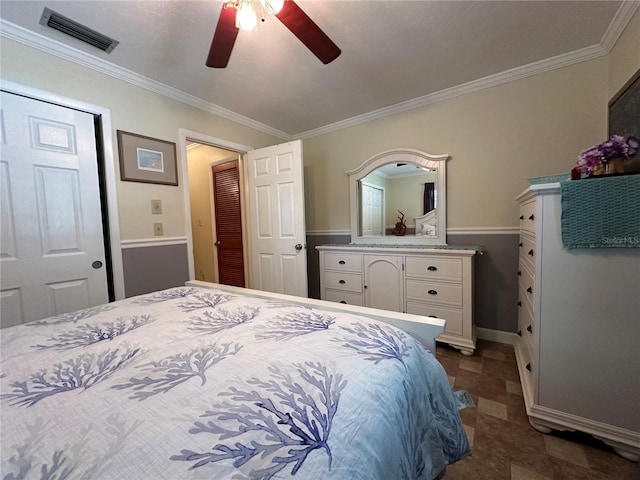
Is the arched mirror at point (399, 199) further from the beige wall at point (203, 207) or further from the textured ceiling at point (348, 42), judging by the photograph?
the beige wall at point (203, 207)

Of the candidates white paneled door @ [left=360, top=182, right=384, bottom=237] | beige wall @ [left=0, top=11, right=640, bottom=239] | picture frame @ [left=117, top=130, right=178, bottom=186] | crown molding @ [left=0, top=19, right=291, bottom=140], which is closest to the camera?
crown molding @ [left=0, top=19, right=291, bottom=140]

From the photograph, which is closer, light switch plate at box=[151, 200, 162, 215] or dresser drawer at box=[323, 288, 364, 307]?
light switch plate at box=[151, 200, 162, 215]

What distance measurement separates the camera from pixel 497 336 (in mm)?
2268

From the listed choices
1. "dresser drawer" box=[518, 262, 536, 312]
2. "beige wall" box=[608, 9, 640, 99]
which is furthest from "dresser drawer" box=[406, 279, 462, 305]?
"beige wall" box=[608, 9, 640, 99]

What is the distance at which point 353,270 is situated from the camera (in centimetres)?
255

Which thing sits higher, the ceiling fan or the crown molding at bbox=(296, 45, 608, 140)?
the crown molding at bbox=(296, 45, 608, 140)

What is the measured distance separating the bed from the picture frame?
1.38m

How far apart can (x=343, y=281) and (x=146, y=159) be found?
2.09 m

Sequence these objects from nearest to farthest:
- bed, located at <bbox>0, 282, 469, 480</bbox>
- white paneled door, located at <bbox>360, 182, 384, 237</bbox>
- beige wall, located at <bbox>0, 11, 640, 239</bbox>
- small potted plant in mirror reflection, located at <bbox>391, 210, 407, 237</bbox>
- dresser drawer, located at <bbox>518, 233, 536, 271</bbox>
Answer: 1. bed, located at <bbox>0, 282, 469, 480</bbox>
2. dresser drawer, located at <bbox>518, 233, 536, 271</bbox>
3. beige wall, located at <bbox>0, 11, 640, 239</bbox>
4. small potted plant in mirror reflection, located at <bbox>391, 210, 407, 237</bbox>
5. white paneled door, located at <bbox>360, 182, 384, 237</bbox>

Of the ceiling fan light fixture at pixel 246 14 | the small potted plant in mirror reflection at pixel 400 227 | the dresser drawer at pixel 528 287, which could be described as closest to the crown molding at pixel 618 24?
the dresser drawer at pixel 528 287

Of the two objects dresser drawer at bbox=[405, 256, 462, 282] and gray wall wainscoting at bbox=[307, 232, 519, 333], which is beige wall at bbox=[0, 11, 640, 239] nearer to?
gray wall wainscoting at bbox=[307, 232, 519, 333]

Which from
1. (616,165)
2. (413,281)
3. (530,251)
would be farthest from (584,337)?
(413,281)

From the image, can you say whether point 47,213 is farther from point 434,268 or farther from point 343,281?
point 434,268

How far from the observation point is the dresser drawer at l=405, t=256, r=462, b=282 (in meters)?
2.05
